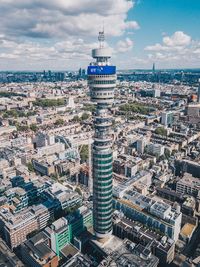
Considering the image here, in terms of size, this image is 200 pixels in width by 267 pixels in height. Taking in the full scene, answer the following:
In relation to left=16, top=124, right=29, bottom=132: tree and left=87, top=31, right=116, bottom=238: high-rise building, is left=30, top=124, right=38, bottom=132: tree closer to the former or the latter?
left=16, top=124, right=29, bottom=132: tree

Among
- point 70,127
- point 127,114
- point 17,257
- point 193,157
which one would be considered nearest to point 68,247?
point 17,257

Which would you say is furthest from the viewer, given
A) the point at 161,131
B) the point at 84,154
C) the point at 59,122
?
the point at 59,122

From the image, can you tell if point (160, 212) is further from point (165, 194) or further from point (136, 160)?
point (136, 160)

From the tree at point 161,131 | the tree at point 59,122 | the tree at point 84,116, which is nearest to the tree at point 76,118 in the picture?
the tree at point 84,116

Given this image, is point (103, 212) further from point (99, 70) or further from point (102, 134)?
point (99, 70)

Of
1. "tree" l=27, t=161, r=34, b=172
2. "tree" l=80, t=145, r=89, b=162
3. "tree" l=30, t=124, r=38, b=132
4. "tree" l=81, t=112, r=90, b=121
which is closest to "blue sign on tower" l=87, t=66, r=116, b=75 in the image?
"tree" l=80, t=145, r=89, b=162

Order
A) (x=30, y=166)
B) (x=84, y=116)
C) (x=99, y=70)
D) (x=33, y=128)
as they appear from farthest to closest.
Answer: (x=84, y=116)
(x=33, y=128)
(x=30, y=166)
(x=99, y=70)

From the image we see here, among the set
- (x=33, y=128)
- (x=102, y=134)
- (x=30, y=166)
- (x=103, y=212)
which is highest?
(x=102, y=134)

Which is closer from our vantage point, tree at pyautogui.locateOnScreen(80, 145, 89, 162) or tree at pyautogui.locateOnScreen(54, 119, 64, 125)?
tree at pyautogui.locateOnScreen(80, 145, 89, 162)

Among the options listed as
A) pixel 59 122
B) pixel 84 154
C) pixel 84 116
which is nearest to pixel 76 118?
pixel 84 116
